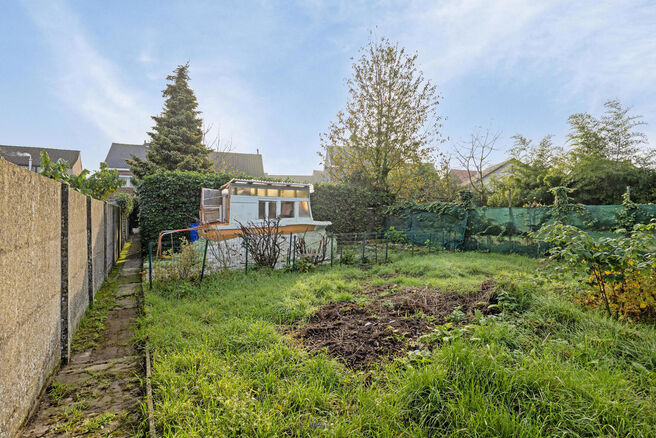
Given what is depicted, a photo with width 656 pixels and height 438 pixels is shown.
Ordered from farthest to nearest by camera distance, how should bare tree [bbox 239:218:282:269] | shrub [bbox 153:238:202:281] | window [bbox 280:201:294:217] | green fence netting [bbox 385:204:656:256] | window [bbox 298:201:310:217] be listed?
window [bbox 298:201:310:217] → window [bbox 280:201:294:217] → green fence netting [bbox 385:204:656:256] → bare tree [bbox 239:218:282:269] → shrub [bbox 153:238:202:281]

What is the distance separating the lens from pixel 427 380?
2.06m

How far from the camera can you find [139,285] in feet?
17.5

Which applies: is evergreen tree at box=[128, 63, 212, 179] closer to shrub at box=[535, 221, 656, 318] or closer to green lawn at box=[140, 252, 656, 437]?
green lawn at box=[140, 252, 656, 437]

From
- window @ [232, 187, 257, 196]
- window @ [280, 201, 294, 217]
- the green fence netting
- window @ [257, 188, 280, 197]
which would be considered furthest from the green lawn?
the green fence netting

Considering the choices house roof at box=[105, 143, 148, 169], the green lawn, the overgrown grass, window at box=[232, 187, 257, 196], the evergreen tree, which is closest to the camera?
the green lawn

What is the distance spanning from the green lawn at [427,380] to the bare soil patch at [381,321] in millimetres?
216

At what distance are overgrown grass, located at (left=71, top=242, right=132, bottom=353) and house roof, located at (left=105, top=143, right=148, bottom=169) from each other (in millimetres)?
34576

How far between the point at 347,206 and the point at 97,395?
11.0 m

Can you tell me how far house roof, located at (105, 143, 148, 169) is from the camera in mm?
33281

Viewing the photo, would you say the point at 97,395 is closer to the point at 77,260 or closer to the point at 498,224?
the point at 77,260

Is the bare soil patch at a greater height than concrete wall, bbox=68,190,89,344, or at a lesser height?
lesser

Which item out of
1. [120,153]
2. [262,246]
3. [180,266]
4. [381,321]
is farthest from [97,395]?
[120,153]

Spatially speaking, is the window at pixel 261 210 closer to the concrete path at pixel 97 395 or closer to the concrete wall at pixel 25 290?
the concrete path at pixel 97 395

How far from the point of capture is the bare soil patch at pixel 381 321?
2836mm
